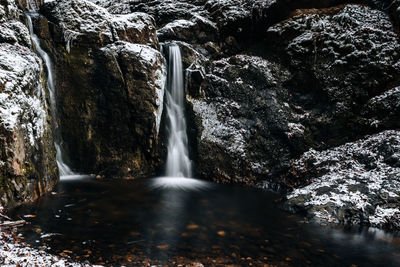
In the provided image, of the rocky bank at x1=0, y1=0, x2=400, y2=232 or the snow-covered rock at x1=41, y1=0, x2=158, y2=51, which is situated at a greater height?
the snow-covered rock at x1=41, y1=0, x2=158, y2=51

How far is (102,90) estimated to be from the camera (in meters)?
9.95

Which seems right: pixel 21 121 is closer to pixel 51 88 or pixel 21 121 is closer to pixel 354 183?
pixel 51 88

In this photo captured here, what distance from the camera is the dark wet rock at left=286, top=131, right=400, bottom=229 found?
6637mm

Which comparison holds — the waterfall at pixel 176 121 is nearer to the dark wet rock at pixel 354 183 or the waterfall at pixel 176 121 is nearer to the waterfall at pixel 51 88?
the waterfall at pixel 51 88

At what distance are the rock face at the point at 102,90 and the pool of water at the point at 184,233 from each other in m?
2.00

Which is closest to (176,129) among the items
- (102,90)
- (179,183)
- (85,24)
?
(179,183)

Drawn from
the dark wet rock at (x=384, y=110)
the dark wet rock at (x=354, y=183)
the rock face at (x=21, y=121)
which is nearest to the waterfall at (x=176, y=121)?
the rock face at (x=21, y=121)

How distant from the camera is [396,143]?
8.26m

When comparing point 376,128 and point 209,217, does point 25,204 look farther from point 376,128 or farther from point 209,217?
point 376,128

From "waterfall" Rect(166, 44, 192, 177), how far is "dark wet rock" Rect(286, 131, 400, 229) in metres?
4.72

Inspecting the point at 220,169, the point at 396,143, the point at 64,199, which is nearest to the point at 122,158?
the point at 64,199

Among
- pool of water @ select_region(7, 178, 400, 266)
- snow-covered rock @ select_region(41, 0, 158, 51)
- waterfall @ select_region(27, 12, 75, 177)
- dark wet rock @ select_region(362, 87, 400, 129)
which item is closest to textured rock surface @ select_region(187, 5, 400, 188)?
dark wet rock @ select_region(362, 87, 400, 129)

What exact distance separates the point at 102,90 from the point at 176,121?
11.2 ft

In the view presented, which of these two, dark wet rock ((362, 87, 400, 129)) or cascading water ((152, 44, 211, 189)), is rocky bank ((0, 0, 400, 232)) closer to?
dark wet rock ((362, 87, 400, 129))
